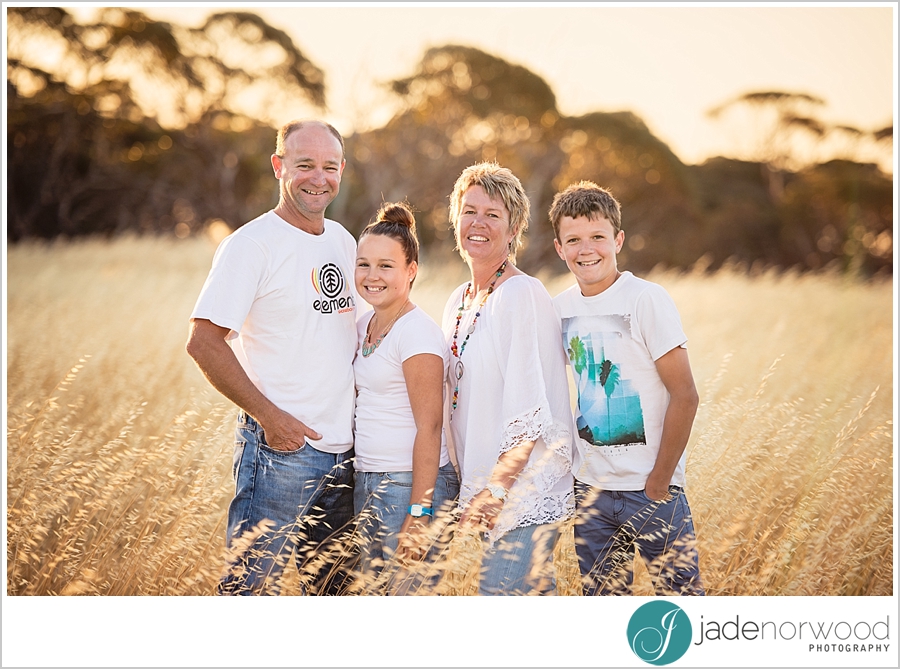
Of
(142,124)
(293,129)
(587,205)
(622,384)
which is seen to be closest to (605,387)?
(622,384)

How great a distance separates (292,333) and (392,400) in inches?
16.8

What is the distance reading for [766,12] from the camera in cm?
347

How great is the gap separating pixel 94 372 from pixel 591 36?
415 centimetres

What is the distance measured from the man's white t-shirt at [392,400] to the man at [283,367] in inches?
4.0

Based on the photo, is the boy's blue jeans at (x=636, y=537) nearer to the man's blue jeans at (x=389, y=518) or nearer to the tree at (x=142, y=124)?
the man's blue jeans at (x=389, y=518)

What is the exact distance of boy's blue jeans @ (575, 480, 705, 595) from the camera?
2344mm

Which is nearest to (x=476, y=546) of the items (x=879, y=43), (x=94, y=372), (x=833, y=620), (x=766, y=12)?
(x=833, y=620)

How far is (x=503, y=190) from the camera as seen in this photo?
2299 mm

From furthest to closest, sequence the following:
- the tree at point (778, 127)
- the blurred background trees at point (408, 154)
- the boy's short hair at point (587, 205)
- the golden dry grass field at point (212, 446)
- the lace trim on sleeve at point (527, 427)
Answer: the tree at point (778, 127)
the blurred background trees at point (408, 154)
the golden dry grass field at point (212, 446)
the boy's short hair at point (587, 205)
the lace trim on sleeve at point (527, 427)

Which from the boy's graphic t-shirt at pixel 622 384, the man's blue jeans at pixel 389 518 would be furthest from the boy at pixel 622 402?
the man's blue jeans at pixel 389 518

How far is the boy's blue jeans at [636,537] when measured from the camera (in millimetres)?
2344

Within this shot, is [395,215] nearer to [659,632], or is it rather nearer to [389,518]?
[389,518]

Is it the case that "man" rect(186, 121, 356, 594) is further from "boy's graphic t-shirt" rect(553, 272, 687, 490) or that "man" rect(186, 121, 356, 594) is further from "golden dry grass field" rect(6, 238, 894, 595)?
"boy's graphic t-shirt" rect(553, 272, 687, 490)

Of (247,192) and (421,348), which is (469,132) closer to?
(247,192)
